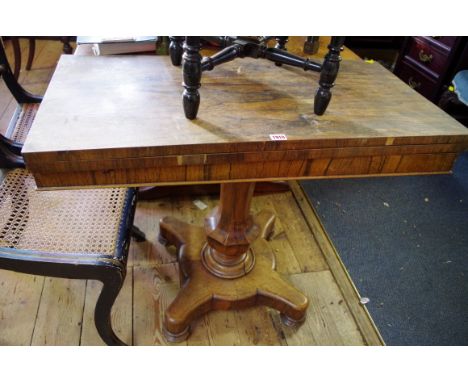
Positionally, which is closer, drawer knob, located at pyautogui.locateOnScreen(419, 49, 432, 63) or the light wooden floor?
the light wooden floor

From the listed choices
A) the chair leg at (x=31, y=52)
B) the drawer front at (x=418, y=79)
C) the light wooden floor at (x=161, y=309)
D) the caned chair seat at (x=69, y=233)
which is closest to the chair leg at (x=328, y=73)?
the caned chair seat at (x=69, y=233)

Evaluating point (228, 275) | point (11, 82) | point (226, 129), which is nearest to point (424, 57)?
point (228, 275)

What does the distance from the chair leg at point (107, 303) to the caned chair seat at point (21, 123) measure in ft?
1.87

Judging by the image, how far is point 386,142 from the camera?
29.4 inches

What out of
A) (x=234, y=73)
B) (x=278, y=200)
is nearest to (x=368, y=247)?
(x=278, y=200)

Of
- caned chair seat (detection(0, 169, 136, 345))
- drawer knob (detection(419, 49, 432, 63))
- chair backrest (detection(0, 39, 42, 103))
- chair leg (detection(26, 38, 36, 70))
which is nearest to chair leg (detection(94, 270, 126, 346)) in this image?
caned chair seat (detection(0, 169, 136, 345))

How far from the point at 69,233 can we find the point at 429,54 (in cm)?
248

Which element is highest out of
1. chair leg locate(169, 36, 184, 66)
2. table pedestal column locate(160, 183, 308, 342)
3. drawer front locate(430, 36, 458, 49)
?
chair leg locate(169, 36, 184, 66)

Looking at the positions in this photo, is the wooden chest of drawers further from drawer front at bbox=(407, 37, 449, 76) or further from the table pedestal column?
the table pedestal column

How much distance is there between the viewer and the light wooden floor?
1.24 metres

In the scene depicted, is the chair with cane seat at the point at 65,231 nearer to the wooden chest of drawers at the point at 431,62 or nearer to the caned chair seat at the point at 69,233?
the caned chair seat at the point at 69,233

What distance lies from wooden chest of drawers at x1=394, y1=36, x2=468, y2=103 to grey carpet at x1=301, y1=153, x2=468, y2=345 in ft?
2.07

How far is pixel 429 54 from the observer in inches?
96.3

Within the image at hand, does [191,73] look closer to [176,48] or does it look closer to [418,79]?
[176,48]
